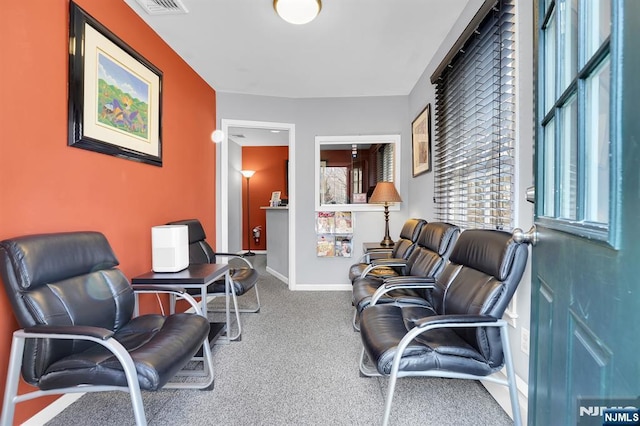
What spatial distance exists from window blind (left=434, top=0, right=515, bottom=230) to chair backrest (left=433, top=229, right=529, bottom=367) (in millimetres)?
262

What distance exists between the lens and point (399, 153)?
12.9 feet

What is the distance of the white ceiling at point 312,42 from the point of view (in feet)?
7.31

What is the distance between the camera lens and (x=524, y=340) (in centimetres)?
158

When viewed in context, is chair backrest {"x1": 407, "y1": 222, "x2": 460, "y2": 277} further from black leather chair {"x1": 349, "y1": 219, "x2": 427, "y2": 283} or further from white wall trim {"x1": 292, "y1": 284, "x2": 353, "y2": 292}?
white wall trim {"x1": 292, "y1": 284, "x2": 353, "y2": 292}

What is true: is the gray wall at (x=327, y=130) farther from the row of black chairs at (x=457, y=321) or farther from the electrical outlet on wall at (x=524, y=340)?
the electrical outlet on wall at (x=524, y=340)

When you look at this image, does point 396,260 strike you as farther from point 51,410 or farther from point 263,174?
point 263,174

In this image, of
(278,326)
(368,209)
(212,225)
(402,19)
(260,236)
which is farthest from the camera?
(260,236)

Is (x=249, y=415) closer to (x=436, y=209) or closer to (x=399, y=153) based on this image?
(x=436, y=209)

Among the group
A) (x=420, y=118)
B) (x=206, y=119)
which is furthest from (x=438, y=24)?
(x=206, y=119)

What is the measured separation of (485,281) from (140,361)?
162cm

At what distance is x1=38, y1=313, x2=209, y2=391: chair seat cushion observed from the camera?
4.00ft

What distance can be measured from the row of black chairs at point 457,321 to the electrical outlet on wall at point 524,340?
222mm

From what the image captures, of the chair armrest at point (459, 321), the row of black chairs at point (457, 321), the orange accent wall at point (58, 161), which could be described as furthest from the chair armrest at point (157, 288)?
the chair armrest at point (459, 321)

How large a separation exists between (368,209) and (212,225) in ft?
6.68
